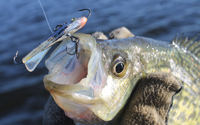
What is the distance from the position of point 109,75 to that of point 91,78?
0.16 metres

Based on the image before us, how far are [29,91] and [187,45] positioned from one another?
241 cm

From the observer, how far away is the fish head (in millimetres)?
1044

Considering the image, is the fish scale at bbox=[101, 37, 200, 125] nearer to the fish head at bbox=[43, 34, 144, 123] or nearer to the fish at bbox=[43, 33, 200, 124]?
the fish at bbox=[43, 33, 200, 124]

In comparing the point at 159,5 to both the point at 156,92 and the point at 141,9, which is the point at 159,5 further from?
the point at 156,92

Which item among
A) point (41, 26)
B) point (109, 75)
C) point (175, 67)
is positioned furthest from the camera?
point (41, 26)

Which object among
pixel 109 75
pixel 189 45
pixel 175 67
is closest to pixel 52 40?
pixel 109 75

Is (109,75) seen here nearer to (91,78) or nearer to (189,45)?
(91,78)

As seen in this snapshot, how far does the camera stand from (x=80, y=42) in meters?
1.11

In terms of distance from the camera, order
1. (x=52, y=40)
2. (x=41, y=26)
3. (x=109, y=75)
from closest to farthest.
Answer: (x=52, y=40) < (x=109, y=75) < (x=41, y=26)

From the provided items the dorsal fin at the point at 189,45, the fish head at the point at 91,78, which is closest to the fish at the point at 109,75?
the fish head at the point at 91,78

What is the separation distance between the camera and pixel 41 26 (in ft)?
18.1

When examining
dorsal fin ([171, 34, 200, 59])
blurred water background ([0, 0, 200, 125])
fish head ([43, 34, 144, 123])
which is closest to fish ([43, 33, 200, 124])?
fish head ([43, 34, 144, 123])

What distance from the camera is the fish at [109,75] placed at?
1065 mm

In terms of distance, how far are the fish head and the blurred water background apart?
1489 millimetres
